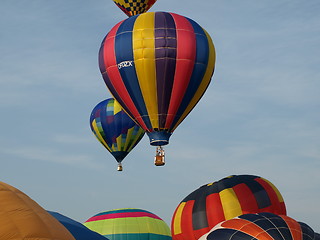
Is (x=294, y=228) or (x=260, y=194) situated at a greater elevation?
(x=260, y=194)

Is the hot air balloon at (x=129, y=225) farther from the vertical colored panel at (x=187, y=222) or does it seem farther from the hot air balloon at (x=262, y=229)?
the hot air balloon at (x=262, y=229)

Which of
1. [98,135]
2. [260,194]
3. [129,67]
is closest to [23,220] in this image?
[129,67]

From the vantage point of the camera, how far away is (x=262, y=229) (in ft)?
55.5

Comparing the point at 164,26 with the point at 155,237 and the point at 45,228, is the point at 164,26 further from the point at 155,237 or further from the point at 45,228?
the point at 45,228

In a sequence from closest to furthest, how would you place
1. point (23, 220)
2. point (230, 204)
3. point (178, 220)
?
point (23, 220), point (230, 204), point (178, 220)

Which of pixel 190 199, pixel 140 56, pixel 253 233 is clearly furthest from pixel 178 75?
pixel 253 233

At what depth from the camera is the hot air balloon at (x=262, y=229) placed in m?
16.7

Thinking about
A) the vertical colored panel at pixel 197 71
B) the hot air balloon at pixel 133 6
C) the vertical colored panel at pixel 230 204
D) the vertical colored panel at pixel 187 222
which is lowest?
the vertical colored panel at pixel 187 222

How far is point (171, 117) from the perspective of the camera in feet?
76.1

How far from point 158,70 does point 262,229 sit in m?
8.18

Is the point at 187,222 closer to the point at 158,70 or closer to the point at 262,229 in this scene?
the point at 158,70

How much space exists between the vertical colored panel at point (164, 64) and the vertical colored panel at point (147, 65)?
0.51 ft

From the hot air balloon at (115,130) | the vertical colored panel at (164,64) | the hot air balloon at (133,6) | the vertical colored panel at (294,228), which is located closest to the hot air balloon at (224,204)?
the vertical colored panel at (164,64)

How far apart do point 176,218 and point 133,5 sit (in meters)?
11.5
